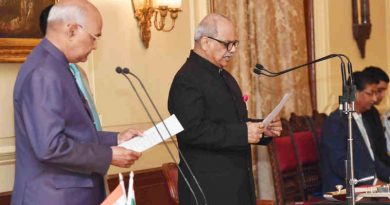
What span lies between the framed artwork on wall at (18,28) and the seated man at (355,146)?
181 centimetres

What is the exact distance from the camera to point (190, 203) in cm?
344

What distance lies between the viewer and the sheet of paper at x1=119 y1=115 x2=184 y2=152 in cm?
283

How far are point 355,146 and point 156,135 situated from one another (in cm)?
217

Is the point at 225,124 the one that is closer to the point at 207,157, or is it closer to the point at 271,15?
the point at 207,157

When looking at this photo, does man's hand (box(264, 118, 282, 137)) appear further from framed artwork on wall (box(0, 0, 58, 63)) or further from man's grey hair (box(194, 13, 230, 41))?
framed artwork on wall (box(0, 0, 58, 63))

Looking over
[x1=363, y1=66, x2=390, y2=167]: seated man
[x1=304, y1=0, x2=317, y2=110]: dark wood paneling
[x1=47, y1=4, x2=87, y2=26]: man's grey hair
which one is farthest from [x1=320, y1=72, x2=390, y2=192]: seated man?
[x1=47, y1=4, x2=87, y2=26]: man's grey hair

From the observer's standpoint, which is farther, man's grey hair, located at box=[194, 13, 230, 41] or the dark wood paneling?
the dark wood paneling

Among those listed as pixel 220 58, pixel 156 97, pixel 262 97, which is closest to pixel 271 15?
pixel 262 97

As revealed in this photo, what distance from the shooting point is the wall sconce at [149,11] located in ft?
15.1

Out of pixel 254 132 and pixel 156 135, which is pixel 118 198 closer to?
pixel 156 135

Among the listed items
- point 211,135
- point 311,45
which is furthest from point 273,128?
point 311,45

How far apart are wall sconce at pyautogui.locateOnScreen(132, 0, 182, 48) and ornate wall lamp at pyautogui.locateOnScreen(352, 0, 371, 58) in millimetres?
2398

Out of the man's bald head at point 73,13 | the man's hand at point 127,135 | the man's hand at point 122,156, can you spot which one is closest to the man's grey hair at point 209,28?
the man's hand at point 127,135

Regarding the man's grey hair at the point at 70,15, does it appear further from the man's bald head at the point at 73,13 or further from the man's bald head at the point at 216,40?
the man's bald head at the point at 216,40
